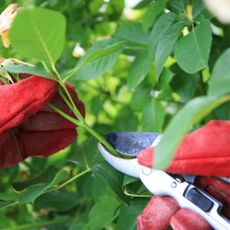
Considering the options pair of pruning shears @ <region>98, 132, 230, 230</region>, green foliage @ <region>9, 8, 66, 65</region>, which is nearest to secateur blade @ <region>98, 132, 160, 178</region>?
pair of pruning shears @ <region>98, 132, 230, 230</region>

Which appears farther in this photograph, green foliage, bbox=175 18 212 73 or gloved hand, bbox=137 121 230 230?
green foliage, bbox=175 18 212 73

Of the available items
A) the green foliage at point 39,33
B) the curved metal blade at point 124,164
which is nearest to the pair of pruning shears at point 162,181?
the curved metal blade at point 124,164

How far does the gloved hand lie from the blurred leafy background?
60 mm

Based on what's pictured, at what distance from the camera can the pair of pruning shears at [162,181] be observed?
470mm

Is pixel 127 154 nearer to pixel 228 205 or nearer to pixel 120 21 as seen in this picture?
pixel 228 205

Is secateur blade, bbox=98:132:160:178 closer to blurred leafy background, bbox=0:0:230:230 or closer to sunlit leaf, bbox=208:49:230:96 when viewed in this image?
blurred leafy background, bbox=0:0:230:230

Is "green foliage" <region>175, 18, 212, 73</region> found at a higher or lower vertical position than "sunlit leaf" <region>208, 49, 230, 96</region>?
lower

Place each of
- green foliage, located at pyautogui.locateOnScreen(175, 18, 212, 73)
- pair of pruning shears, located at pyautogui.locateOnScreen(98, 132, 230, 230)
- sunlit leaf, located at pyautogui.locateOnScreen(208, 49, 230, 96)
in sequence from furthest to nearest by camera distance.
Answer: green foliage, located at pyautogui.locateOnScreen(175, 18, 212, 73) → pair of pruning shears, located at pyautogui.locateOnScreen(98, 132, 230, 230) → sunlit leaf, located at pyautogui.locateOnScreen(208, 49, 230, 96)

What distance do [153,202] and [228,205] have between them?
0.22 ft

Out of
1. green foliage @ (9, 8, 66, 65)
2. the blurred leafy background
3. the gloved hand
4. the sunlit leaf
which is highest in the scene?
the sunlit leaf

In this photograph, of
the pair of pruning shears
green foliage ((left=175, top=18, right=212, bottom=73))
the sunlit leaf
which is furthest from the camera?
green foliage ((left=175, top=18, right=212, bottom=73))

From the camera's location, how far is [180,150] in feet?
1.49

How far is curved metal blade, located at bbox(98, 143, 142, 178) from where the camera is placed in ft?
1.79

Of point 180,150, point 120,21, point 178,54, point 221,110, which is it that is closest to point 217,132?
point 180,150
